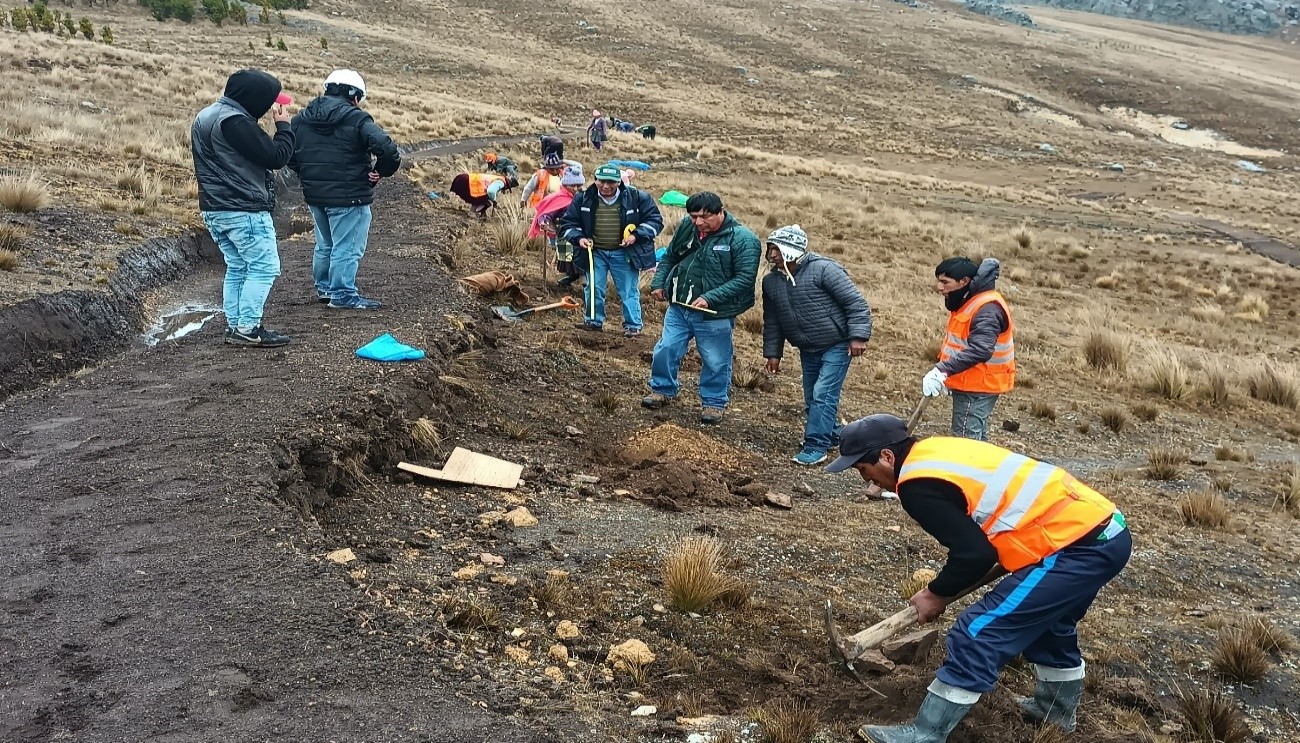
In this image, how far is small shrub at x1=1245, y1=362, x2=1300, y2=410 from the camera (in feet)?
37.2

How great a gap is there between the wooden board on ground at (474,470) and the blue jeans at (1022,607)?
3169mm

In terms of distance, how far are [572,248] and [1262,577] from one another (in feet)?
24.5

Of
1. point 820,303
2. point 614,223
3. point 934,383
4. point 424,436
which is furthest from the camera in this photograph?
point 614,223

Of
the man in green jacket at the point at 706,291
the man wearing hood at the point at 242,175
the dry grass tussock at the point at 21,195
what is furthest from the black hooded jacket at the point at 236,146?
the dry grass tussock at the point at 21,195

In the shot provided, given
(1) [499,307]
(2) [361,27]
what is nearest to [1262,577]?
(1) [499,307]

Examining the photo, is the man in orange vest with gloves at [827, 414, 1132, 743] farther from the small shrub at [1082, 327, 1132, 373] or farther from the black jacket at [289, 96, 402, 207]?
the small shrub at [1082, 327, 1132, 373]

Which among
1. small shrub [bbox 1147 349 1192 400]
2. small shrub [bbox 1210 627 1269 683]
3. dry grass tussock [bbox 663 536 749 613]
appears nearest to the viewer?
dry grass tussock [bbox 663 536 749 613]

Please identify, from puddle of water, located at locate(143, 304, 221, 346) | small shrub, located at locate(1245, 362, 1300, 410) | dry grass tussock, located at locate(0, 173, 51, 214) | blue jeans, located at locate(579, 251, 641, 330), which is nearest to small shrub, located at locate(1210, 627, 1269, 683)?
blue jeans, located at locate(579, 251, 641, 330)

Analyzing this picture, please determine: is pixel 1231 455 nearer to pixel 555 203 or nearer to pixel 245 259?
pixel 555 203

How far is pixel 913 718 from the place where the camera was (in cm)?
379

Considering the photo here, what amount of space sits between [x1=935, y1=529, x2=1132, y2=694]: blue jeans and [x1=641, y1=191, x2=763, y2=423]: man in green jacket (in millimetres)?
4357

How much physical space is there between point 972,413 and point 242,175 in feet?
17.1

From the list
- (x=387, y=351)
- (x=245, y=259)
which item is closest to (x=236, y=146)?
(x=245, y=259)

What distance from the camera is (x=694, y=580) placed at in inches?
181
